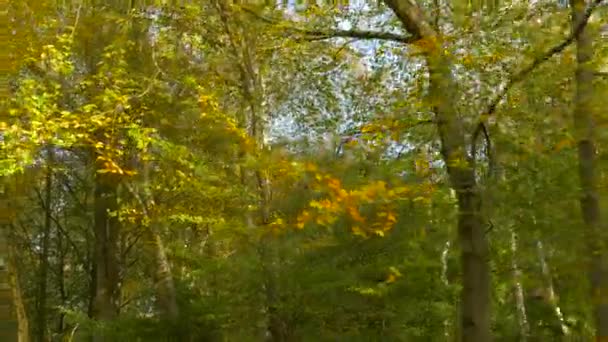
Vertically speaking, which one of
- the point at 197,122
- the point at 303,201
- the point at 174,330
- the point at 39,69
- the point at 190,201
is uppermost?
the point at 39,69

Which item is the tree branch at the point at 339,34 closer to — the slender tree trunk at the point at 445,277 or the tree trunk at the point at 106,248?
the slender tree trunk at the point at 445,277

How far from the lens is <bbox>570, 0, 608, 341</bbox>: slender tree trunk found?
5809mm

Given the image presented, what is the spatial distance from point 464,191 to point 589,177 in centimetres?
127

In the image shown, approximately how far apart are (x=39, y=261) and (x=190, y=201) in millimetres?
15110

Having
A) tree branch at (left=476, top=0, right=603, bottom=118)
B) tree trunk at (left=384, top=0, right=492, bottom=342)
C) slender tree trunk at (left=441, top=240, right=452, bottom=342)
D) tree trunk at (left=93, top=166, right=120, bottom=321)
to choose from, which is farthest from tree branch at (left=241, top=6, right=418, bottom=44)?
tree trunk at (left=93, top=166, right=120, bottom=321)

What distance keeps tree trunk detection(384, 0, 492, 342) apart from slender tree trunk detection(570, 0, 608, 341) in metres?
1.11

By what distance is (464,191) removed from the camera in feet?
23.2

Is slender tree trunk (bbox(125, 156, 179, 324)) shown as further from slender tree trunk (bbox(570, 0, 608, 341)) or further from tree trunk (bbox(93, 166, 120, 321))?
slender tree trunk (bbox(570, 0, 608, 341))

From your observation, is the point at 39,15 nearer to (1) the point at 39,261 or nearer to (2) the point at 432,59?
(2) the point at 432,59

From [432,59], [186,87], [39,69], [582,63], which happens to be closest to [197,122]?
[186,87]

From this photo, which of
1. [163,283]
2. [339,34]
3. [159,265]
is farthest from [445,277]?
[159,265]

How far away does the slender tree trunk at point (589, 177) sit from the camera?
5.81 metres

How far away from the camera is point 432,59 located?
22.5ft

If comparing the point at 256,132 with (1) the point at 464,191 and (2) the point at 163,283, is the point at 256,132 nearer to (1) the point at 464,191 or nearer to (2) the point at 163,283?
(2) the point at 163,283
